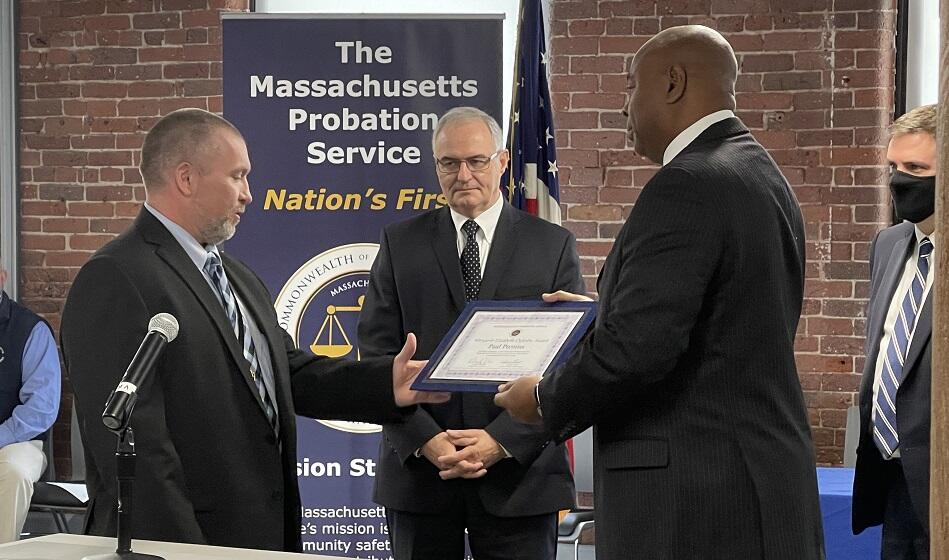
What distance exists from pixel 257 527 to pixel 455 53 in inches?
86.9

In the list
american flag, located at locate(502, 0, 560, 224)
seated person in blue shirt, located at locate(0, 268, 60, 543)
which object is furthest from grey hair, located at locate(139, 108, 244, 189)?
seated person in blue shirt, located at locate(0, 268, 60, 543)

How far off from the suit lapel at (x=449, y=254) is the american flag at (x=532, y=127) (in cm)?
85

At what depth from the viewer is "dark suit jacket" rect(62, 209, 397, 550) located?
2.42m

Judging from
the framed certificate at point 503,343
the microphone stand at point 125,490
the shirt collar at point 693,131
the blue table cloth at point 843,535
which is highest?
the shirt collar at point 693,131

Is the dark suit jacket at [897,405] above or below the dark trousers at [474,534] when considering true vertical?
above

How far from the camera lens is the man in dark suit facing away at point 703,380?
2201mm

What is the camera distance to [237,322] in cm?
275

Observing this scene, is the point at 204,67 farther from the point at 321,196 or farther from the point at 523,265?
the point at 523,265

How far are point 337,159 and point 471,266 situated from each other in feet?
3.54

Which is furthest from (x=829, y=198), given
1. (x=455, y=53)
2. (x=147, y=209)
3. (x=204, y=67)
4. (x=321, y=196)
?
(x=147, y=209)

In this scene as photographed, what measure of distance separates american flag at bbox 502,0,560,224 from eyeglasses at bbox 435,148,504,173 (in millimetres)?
774

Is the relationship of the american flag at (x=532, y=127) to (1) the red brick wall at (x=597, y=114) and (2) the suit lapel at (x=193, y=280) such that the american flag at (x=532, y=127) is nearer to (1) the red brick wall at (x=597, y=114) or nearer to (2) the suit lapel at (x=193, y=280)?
(1) the red brick wall at (x=597, y=114)

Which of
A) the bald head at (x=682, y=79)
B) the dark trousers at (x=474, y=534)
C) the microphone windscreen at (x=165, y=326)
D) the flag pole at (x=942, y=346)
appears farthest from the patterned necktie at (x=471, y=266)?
the flag pole at (x=942, y=346)

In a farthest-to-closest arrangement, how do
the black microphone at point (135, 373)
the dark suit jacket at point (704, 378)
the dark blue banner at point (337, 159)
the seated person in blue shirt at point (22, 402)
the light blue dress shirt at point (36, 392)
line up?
1. the light blue dress shirt at point (36, 392)
2. the seated person in blue shirt at point (22, 402)
3. the dark blue banner at point (337, 159)
4. the dark suit jacket at point (704, 378)
5. the black microphone at point (135, 373)
